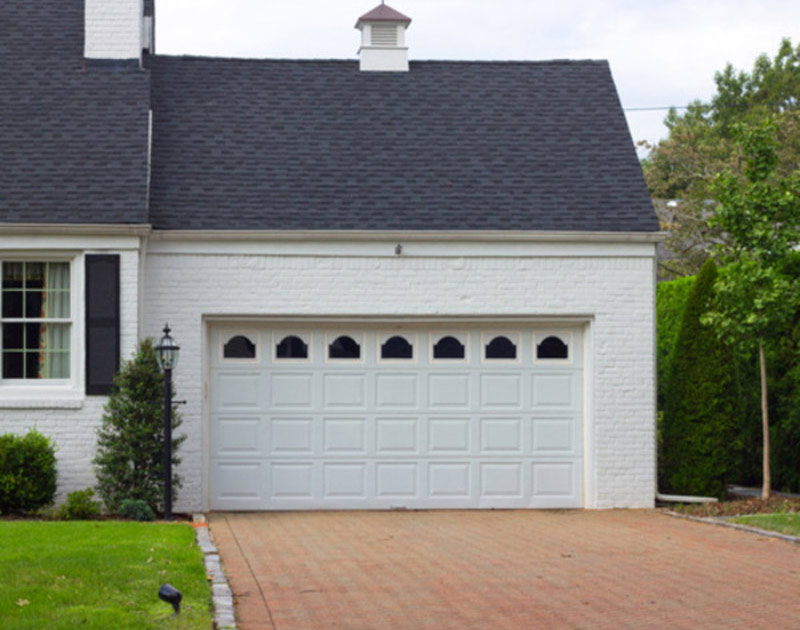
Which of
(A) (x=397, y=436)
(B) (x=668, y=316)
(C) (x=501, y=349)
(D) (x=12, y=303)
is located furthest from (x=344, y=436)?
(B) (x=668, y=316)

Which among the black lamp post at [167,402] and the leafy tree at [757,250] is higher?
the leafy tree at [757,250]

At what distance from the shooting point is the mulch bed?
14.9 m

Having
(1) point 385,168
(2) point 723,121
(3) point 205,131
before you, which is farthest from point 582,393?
(2) point 723,121

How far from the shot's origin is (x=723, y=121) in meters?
46.1

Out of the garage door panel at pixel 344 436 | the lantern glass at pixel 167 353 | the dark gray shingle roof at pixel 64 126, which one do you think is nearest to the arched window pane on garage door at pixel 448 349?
the garage door panel at pixel 344 436

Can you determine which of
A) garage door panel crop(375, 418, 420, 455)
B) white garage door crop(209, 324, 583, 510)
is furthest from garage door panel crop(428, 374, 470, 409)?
garage door panel crop(375, 418, 420, 455)

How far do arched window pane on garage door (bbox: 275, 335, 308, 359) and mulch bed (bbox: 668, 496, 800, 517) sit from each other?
491 cm

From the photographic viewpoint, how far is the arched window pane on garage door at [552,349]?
53.1 ft

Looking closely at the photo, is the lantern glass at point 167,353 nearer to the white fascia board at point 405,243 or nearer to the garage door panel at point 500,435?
the white fascia board at point 405,243

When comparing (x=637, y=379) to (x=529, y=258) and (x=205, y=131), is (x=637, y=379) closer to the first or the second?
(x=529, y=258)

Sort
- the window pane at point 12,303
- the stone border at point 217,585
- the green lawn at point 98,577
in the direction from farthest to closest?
the window pane at point 12,303 < the stone border at point 217,585 < the green lawn at point 98,577

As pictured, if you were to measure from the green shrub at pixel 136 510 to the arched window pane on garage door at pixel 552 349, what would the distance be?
526cm

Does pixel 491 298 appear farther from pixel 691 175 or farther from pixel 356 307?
pixel 691 175

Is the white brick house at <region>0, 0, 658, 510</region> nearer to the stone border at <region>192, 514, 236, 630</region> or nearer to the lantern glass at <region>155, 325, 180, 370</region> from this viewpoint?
the lantern glass at <region>155, 325, 180, 370</region>
